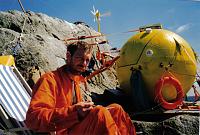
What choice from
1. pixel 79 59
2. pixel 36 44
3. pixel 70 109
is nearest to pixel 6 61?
pixel 36 44

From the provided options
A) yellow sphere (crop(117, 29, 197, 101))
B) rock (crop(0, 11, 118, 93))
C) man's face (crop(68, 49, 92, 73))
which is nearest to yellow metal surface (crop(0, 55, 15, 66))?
rock (crop(0, 11, 118, 93))

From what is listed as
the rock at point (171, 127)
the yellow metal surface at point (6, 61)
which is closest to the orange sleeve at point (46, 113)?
the yellow metal surface at point (6, 61)

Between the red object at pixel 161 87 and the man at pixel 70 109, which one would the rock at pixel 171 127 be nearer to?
the red object at pixel 161 87

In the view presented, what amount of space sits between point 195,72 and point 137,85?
851mm

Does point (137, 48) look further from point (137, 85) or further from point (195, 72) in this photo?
point (195, 72)

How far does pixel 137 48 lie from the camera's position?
452 centimetres

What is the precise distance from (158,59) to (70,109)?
2.32 meters

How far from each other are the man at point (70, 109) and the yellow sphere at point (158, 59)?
73.5 inches

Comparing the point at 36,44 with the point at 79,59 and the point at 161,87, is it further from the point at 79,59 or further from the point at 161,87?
the point at 79,59

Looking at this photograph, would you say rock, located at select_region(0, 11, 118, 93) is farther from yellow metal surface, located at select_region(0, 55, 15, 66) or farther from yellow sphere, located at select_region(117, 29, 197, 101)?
yellow sphere, located at select_region(117, 29, 197, 101)

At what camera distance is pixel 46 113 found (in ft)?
7.13

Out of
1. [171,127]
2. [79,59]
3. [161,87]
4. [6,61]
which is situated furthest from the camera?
[161,87]

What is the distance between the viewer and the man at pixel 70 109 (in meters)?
2.20

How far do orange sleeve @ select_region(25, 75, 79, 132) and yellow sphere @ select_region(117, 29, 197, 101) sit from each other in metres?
2.26
